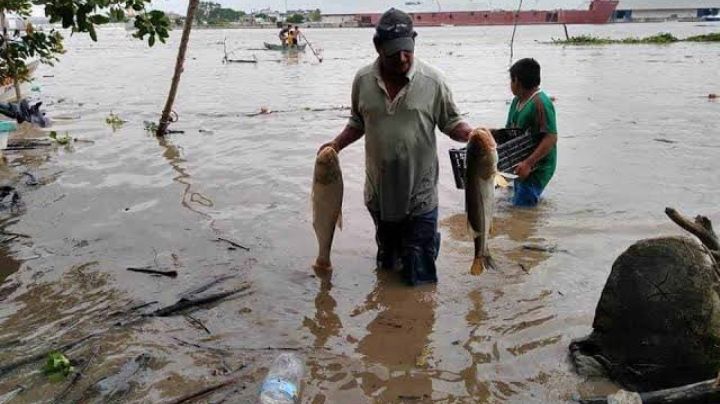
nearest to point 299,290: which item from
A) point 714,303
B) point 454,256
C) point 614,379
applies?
point 454,256

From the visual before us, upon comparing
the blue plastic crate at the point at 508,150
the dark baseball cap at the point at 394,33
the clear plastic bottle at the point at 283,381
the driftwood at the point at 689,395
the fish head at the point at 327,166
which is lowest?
the clear plastic bottle at the point at 283,381

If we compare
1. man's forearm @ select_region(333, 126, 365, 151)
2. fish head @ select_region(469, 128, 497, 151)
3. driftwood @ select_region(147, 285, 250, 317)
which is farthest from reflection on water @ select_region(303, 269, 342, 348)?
fish head @ select_region(469, 128, 497, 151)

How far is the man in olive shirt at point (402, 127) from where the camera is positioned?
449 centimetres

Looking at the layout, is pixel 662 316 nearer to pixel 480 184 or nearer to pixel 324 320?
pixel 480 184

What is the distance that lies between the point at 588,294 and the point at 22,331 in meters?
4.56

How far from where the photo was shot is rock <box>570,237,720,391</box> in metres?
3.59

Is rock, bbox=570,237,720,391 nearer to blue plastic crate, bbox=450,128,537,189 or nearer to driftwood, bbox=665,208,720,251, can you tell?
driftwood, bbox=665,208,720,251

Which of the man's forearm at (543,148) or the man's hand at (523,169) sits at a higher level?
the man's forearm at (543,148)

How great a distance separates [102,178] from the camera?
9.48 meters

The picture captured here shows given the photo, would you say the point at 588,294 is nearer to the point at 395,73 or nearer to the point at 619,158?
the point at 395,73

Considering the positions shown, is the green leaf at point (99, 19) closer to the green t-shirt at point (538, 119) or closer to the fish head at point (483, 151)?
the fish head at point (483, 151)

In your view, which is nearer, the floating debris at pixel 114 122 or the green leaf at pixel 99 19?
the green leaf at pixel 99 19

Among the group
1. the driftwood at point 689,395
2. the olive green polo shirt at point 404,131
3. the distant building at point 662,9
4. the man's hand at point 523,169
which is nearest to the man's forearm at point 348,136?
the olive green polo shirt at point 404,131

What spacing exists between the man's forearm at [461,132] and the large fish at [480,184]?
0.34m
